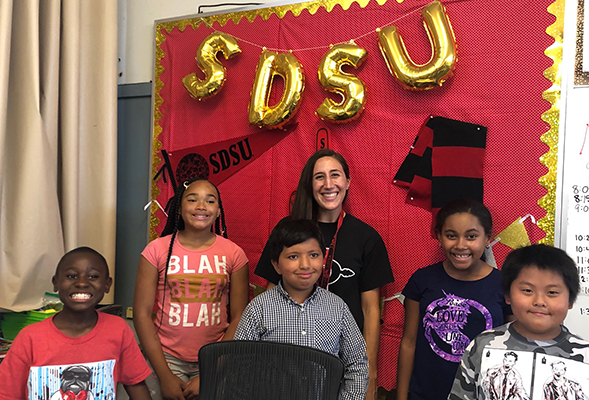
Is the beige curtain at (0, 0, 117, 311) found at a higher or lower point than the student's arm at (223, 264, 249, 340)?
higher

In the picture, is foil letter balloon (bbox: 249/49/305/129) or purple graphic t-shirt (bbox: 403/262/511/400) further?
foil letter balloon (bbox: 249/49/305/129)

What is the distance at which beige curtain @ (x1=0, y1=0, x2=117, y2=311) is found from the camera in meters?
2.12

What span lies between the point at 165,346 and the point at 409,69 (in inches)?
51.9

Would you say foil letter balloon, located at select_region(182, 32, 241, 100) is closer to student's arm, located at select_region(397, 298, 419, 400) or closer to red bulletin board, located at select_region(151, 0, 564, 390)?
red bulletin board, located at select_region(151, 0, 564, 390)

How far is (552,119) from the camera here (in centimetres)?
175

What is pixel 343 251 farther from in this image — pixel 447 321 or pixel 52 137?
pixel 52 137

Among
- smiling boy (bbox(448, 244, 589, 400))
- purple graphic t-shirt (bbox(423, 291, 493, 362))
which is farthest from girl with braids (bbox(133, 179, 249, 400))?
smiling boy (bbox(448, 244, 589, 400))

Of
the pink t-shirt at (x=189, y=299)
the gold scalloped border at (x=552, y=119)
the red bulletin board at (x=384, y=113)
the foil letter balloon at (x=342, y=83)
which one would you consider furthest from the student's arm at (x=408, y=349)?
the foil letter balloon at (x=342, y=83)

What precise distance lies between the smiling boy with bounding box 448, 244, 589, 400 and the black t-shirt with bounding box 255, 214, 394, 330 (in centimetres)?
50

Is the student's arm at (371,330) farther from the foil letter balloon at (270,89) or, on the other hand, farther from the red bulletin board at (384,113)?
the foil letter balloon at (270,89)

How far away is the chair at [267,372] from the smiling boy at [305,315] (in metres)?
0.23

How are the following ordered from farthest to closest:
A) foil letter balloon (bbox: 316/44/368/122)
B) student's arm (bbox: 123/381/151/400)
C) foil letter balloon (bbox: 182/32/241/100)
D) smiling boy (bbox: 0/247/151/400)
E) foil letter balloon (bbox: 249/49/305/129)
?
foil letter balloon (bbox: 182/32/241/100), foil letter balloon (bbox: 249/49/305/129), foil letter balloon (bbox: 316/44/368/122), student's arm (bbox: 123/381/151/400), smiling boy (bbox: 0/247/151/400)

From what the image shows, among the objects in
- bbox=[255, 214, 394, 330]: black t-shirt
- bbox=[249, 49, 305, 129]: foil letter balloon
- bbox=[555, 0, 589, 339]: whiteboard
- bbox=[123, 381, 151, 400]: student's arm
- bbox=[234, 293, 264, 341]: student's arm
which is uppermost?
bbox=[249, 49, 305, 129]: foil letter balloon

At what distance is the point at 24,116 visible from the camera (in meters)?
2.16
